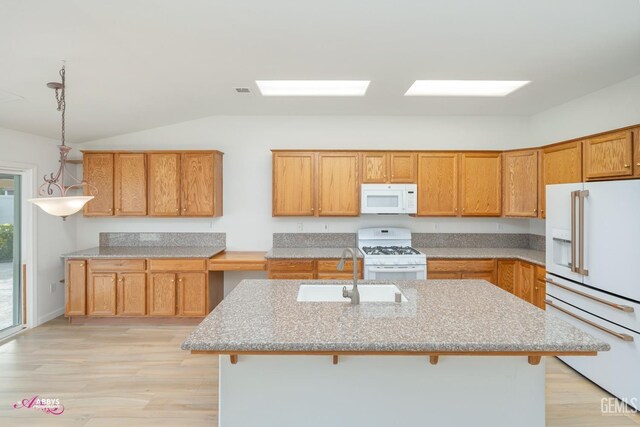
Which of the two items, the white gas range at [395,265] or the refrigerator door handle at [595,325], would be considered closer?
the refrigerator door handle at [595,325]

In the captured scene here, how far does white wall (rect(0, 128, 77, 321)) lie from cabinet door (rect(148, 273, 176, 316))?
4.55 feet

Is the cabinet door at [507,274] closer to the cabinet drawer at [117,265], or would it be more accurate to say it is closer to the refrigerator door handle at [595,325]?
the refrigerator door handle at [595,325]

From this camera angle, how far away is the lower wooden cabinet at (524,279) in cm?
363

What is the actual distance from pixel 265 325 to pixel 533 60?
2.95 meters

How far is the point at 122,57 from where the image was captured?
269cm

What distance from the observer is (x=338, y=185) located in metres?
4.38

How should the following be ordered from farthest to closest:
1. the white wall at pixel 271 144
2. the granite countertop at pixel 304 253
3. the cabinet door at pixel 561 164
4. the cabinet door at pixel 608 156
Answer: the white wall at pixel 271 144, the granite countertop at pixel 304 253, the cabinet door at pixel 561 164, the cabinet door at pixel 608 156

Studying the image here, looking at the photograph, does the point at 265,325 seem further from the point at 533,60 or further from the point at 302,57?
the point at 533,60

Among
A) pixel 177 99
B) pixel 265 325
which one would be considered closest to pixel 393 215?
pixel 177 99

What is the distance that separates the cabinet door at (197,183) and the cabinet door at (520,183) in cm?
368

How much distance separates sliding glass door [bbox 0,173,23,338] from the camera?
13.1 ft

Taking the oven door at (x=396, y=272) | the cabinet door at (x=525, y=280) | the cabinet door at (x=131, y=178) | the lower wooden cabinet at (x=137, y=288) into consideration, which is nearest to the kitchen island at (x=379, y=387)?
the oven door at (x=396, y=272)

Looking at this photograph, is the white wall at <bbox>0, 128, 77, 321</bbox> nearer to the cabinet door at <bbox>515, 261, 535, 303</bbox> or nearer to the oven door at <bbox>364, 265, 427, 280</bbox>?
the oven door at <bbox>364, 265, 427, 280</bbox>

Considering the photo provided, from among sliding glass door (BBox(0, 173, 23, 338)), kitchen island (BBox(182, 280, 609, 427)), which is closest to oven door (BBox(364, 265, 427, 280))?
kitchen island (BBox(182, 280, 609, 427))
